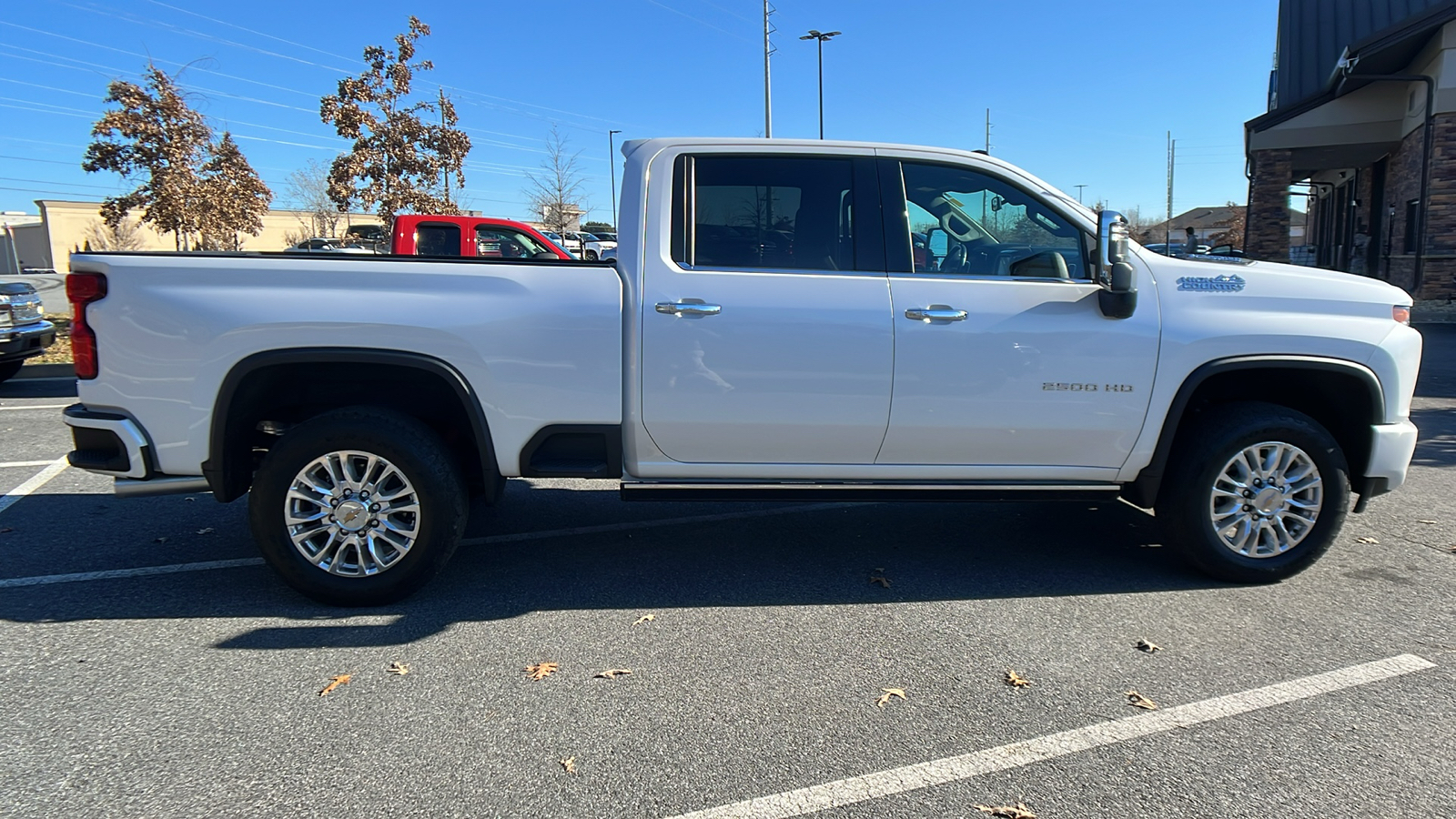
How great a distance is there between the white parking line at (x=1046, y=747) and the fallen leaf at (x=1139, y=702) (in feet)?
0.13

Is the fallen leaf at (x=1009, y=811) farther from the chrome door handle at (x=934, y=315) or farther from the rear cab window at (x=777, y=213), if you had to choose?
the rear cab window at (x=777, y=213)

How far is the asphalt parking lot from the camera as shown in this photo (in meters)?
2.74

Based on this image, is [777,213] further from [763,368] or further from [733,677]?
[733,677]

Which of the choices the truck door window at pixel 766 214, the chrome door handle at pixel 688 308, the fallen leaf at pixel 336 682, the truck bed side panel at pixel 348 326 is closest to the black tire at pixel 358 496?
the truck bed side panel at pixel 348 326

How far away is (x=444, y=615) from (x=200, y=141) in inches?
584

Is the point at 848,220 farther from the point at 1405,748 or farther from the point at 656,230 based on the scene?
the point at 1405,748

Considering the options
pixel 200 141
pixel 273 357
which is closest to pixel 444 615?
pixel 273 357

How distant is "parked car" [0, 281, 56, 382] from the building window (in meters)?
23.0

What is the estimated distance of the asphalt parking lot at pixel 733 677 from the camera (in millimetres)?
2740

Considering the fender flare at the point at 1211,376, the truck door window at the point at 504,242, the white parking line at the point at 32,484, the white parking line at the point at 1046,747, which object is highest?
the truck door window at the point at 504,242

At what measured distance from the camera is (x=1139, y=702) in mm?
3279

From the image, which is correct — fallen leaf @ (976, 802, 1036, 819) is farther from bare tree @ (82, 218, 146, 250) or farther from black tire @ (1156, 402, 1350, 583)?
bare tree @ (82, 218, 146, 250)

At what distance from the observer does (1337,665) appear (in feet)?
11.7

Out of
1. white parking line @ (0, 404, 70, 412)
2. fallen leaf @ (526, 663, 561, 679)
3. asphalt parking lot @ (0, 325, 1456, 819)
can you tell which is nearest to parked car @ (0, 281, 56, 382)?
white parking line @ (0, 404, 70, 412)
